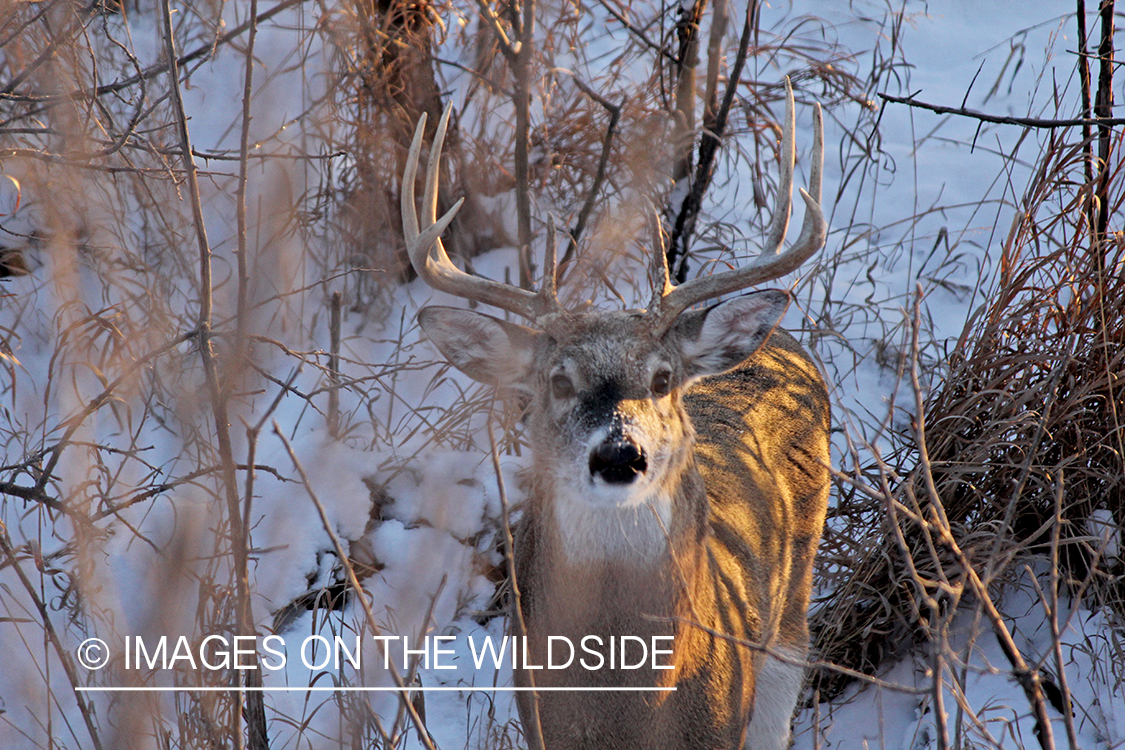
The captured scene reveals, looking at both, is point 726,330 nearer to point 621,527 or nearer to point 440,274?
point 621,527

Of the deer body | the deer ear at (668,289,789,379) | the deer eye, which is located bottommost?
the deer body

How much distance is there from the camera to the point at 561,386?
312 cm

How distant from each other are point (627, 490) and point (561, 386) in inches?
16.4

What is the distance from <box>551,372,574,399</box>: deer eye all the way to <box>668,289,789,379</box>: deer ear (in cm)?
40

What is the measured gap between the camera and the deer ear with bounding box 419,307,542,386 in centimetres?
334

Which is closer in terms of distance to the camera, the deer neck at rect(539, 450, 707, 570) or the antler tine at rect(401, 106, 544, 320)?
the deer neck at rect(539, 450, 707, 570)

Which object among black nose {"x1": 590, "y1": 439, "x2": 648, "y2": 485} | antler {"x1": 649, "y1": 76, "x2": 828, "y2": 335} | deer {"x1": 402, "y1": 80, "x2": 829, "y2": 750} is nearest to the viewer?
black nose {"x1": 590, "y1": 439, "x2": 648, "y2": 485}

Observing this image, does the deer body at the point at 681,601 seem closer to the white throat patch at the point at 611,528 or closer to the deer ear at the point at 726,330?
the white throat patch at the point at 611,528

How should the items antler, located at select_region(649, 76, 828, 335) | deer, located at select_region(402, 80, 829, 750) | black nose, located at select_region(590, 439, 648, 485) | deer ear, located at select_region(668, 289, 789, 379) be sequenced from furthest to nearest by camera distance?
deer ear, located at select_region(668, 289, 789, 379) < antler, located at select_region(649, 76, 828, 335) < deer, located at select_region(402, 80, 829, 750) < black nose, located at select_region(590, 439, 648, 485)

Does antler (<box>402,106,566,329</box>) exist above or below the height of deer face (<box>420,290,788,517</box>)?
above

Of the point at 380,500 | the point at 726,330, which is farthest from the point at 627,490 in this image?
the point at 380,500

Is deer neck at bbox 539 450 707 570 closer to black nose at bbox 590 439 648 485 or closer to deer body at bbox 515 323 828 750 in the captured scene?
deer body at bbox 515 323 828 750

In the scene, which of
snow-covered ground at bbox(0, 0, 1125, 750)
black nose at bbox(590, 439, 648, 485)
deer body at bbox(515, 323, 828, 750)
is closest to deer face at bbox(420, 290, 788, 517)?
black nose at bbox(590, 439, 648, 485)

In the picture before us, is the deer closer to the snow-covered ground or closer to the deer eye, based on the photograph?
the deer eye
